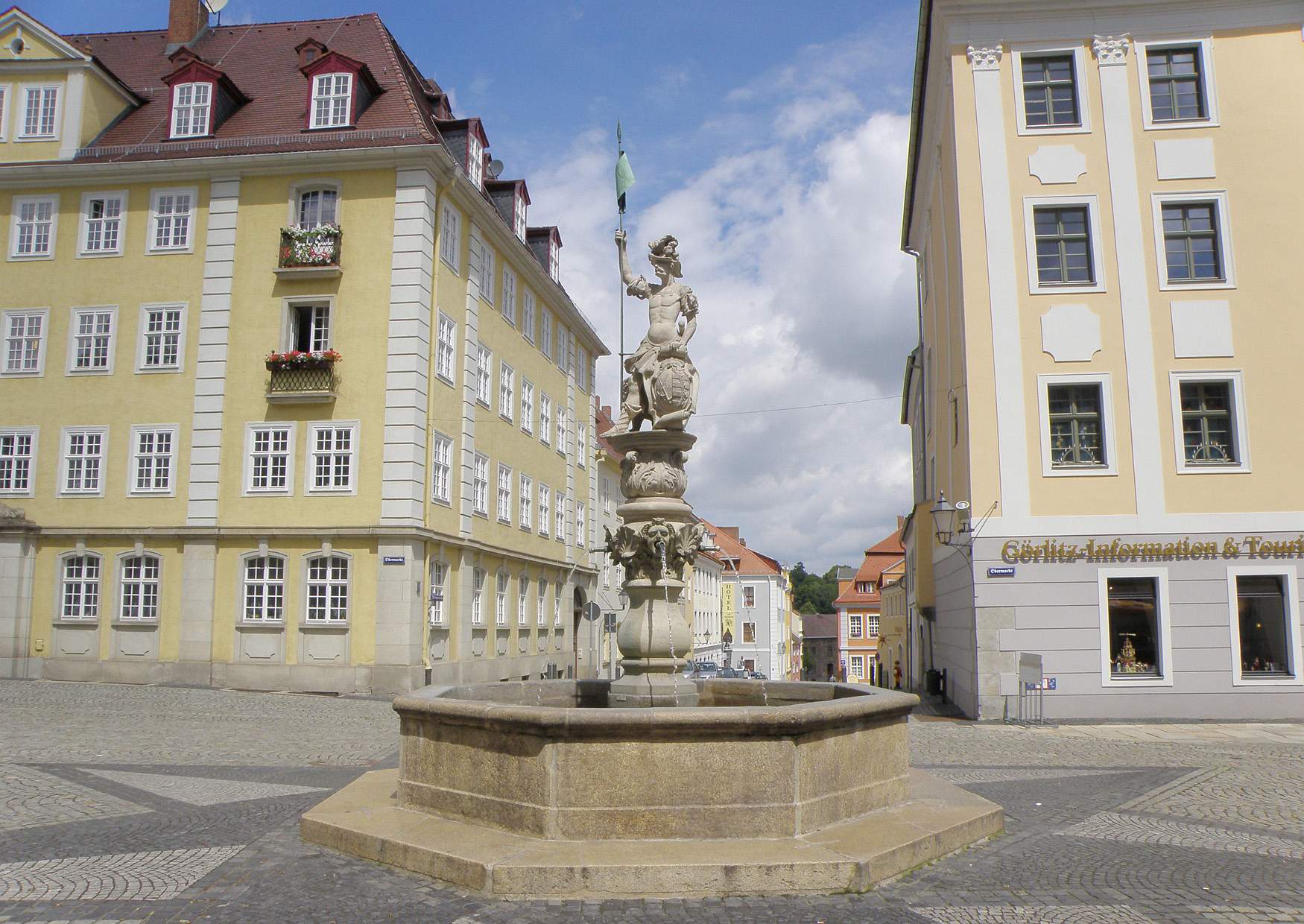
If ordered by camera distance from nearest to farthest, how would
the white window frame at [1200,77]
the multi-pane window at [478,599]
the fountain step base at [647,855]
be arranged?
1. the fountain step base at [647,855]
2. the white window frame at [1200,77]
3. the multi-pane window at [478,599]

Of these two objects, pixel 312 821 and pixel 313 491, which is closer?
pixel 312 821

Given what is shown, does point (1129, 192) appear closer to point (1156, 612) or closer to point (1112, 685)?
point (1156, 612)

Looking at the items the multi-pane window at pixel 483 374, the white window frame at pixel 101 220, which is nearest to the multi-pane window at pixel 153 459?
A: the white window frame at pixel 101 220

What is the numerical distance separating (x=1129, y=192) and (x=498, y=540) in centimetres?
2003

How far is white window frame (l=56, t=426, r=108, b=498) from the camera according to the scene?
88.8ft

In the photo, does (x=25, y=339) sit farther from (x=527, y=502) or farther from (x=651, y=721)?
(x=651, y=721)

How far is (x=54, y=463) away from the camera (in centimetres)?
2731

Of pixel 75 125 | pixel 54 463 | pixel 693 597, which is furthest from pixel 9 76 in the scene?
pixel 693 597

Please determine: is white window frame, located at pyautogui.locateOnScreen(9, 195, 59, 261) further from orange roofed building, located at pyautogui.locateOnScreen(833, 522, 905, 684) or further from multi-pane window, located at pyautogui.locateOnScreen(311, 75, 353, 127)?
orange roofed building, located at pyautogui.locateOnScreen(833, 522, 905, 684)

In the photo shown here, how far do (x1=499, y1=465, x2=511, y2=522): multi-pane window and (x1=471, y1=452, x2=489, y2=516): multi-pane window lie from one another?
1.51 meters

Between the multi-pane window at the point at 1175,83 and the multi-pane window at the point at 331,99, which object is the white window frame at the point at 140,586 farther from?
the multi-pane window at the point at 1175,83

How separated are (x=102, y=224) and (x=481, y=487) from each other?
12.1 meters

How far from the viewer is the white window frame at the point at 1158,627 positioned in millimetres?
19141

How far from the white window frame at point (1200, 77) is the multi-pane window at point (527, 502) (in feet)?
70.8
